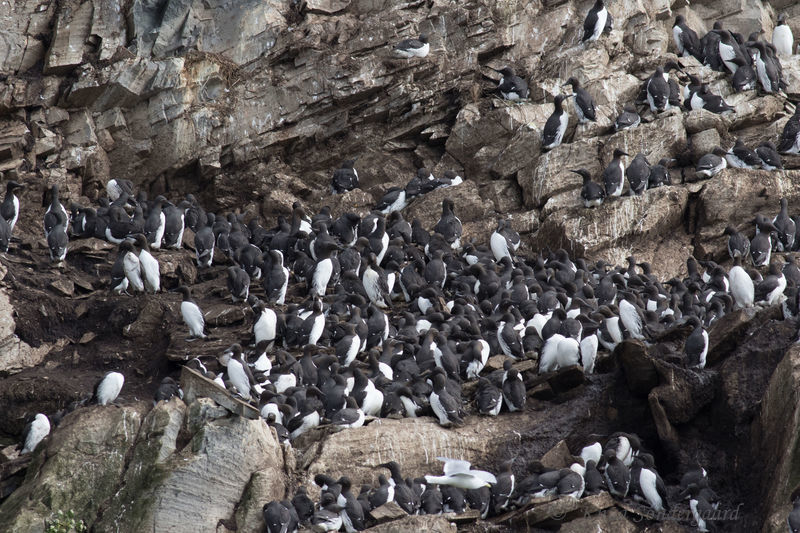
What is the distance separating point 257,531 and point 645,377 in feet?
16.9

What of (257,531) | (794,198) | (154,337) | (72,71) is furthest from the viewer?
(72,71)

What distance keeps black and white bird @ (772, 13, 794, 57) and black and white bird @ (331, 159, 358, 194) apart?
979cm

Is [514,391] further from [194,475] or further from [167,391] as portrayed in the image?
[167,391]

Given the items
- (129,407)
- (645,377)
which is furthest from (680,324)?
(129,407)

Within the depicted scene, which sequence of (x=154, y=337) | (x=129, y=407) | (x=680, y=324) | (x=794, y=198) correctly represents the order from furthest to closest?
1. (x=794, y=198)
2. (x=154, y=337)
3. (x=680, y=324)
4. (x=129, y=407)

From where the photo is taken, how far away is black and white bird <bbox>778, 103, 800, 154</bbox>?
21.1 meters

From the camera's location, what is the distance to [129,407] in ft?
41.7

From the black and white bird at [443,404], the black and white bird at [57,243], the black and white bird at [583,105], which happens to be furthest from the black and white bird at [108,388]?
the black and white bird at [583,105]

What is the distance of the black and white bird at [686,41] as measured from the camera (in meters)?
24.0

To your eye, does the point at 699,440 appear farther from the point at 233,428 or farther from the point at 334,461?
the point at 233,428

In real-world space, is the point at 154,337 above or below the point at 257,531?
below

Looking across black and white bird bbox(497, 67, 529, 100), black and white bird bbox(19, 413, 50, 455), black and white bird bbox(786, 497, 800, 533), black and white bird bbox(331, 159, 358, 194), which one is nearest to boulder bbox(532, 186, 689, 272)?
black and white bird bbox(497, 67, 529, 100)

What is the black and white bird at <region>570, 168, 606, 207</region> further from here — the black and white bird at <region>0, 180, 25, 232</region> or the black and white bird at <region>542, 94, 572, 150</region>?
the black and white bird at <region>0, 180, 25, 232</region>

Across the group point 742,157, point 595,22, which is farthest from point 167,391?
point 595,22
